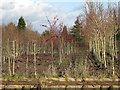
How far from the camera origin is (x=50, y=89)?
25.7 ft

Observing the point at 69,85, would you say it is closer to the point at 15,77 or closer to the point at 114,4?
the point at 15,77

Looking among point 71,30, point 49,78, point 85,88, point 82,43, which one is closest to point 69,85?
point 85,88

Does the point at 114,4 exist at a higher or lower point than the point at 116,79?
higher

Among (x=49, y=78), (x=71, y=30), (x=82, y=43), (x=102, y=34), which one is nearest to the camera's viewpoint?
(x=49, y=78)

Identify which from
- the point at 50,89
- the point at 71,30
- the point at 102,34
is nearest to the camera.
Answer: the point at 50,89

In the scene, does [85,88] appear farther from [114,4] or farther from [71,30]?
[71,30]

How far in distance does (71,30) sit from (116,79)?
25714 millimetres

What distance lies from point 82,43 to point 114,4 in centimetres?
1240

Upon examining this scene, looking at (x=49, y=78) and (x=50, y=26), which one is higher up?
(x=50, y=26)

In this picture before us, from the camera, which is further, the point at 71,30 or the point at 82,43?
the point at 71,30

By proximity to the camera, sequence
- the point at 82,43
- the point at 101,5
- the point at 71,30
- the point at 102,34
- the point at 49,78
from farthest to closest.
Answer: the point at 71,30, the point at 82,43, the point at 101,5, the point at 102,34, the point at 49,78

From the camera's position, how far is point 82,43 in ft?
102

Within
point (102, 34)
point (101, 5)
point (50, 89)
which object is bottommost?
point (50, 89)

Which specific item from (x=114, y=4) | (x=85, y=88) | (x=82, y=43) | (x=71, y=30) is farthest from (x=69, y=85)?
(x=71, y=30)
